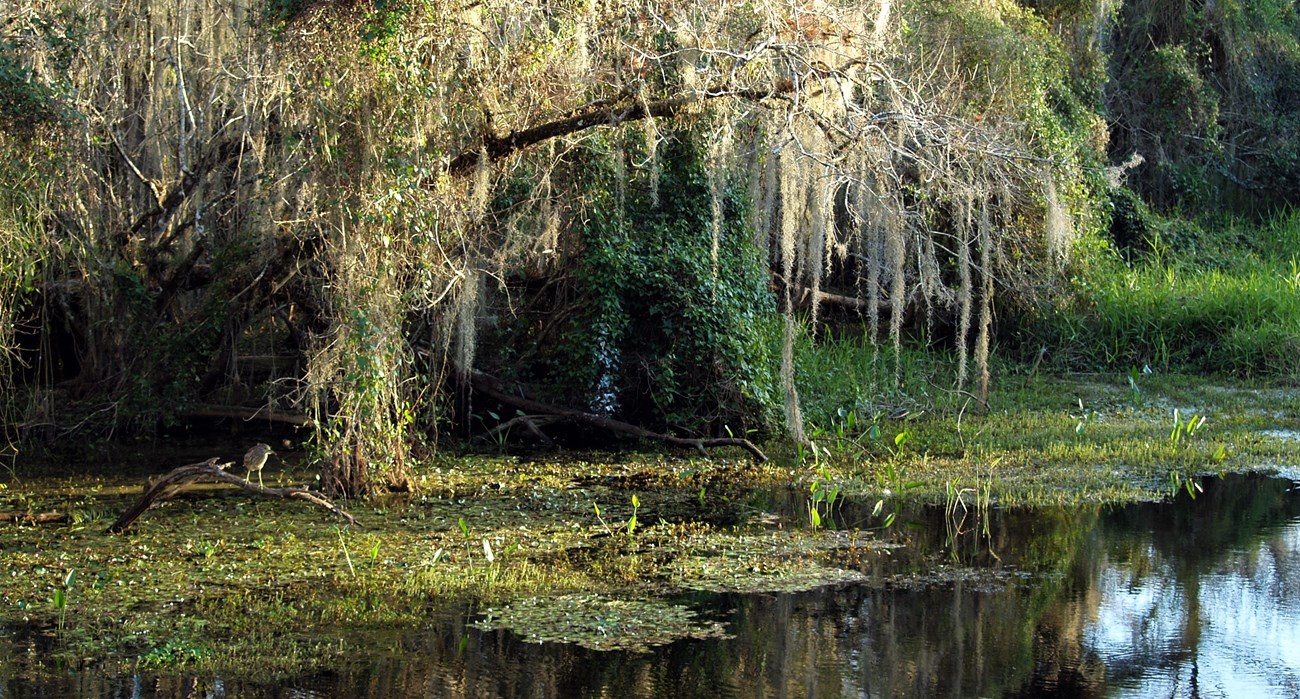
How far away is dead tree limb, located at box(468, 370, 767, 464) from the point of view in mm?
9969

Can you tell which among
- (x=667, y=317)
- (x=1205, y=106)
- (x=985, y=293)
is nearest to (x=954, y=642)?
(x=667, y=317)

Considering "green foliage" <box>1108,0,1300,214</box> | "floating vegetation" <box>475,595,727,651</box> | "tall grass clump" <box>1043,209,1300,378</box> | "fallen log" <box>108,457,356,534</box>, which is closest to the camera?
"floating vegetation" <box>475,595,727,651</box>

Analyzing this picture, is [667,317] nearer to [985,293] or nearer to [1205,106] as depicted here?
[985,293]

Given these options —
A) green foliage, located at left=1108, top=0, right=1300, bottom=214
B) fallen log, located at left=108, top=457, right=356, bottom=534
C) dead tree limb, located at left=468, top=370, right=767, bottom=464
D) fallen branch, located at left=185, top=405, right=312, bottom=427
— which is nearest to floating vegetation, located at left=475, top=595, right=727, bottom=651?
fallen log, located at left=108, top=457, right=356, bottom=534

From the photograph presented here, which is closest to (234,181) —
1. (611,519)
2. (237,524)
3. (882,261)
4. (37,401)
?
(37,401)

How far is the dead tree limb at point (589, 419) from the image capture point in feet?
32.7

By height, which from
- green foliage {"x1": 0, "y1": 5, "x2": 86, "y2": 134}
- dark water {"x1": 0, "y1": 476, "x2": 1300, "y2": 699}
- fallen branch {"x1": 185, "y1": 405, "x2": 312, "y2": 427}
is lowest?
dark water {"x1": 0, "y1": 476, "x2": 1300, "y2": 699}

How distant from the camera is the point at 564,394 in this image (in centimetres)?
1087

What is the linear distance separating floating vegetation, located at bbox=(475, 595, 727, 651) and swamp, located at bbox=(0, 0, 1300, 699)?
29 mm

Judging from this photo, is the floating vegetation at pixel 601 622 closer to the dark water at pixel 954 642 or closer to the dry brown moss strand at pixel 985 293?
the dark water at pixel 954 642

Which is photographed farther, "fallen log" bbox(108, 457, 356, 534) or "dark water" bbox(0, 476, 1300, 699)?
"fallen log" bbox(108, 457, 356, 534)

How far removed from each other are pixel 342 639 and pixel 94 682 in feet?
3.35

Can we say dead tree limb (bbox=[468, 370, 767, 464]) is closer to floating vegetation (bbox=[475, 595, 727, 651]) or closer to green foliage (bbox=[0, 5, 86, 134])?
floating vegetation (bbox=[475, 595, 727, 651])

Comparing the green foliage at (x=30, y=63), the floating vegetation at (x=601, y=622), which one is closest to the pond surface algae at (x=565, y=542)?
the floating vegetation at (x=601, y=622)
